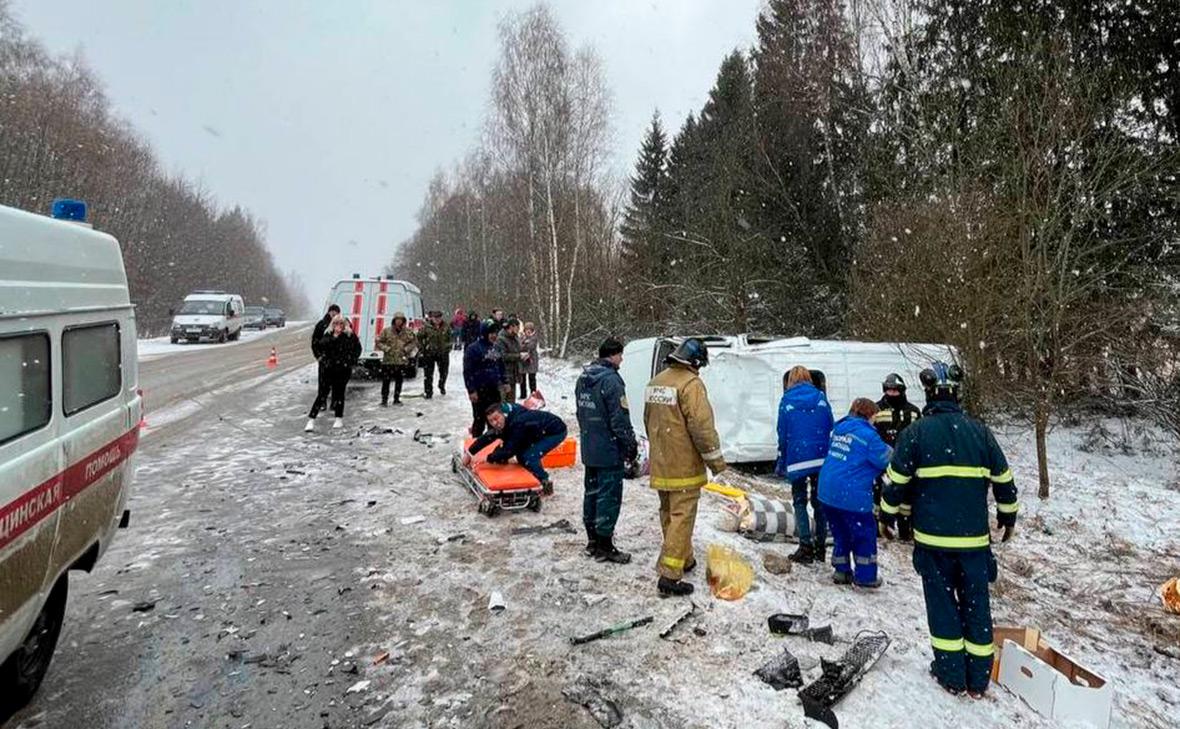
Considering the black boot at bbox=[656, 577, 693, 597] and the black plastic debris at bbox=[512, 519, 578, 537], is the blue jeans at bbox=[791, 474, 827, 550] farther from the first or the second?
the black plastic debris at bbox=[512, 519, 578, 537]

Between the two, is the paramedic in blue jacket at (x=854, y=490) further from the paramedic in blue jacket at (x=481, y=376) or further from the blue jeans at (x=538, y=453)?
the paramedic in blue jacket at (x=481, y=376)

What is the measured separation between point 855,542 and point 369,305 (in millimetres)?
13013

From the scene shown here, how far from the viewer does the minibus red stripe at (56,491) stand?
2512 millimetres

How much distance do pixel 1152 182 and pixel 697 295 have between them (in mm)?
10062

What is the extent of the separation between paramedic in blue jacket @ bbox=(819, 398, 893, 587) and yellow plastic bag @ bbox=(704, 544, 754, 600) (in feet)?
2.45

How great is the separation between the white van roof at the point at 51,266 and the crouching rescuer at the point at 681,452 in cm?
346

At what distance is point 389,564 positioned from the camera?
5.12 metres

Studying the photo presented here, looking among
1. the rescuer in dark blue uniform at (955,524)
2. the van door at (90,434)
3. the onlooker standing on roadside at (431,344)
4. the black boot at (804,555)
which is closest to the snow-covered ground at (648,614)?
the black boot at (804,555)

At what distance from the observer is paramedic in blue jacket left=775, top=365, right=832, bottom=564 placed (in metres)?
5.41

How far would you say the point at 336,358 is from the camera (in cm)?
1041

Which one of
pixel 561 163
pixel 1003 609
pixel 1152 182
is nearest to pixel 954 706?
pixel 1003 609

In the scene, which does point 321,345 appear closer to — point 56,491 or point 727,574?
point 56,491

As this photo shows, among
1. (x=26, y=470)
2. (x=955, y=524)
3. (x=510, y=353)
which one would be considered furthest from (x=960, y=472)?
(x=510, y=353)

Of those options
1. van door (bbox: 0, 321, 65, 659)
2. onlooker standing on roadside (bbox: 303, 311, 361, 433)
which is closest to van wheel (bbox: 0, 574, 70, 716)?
van door (bbox: 0, 321, 65, 659)
